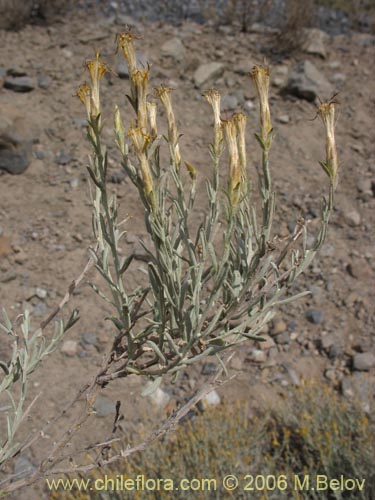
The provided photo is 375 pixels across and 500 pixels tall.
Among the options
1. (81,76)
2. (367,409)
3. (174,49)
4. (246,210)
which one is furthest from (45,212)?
(246,210)

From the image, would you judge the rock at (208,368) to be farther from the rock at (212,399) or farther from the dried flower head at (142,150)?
the dried flower head at (142,150)

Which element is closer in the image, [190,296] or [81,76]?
[190,296]

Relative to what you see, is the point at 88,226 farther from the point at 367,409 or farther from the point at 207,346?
the point at 207,346

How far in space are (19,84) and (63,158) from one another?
0.89 metres

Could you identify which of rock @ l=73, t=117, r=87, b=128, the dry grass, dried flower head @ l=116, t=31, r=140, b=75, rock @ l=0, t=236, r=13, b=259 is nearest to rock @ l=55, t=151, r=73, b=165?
rock @ l=73, t=117, r=87, b=128

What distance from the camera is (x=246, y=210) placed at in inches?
53.4

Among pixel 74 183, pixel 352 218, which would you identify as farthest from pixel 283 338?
pixel 74 183

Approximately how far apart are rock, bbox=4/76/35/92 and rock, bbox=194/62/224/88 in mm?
1404

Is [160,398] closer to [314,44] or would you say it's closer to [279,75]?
[279,75]

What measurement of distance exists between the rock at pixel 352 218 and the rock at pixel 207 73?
173cm

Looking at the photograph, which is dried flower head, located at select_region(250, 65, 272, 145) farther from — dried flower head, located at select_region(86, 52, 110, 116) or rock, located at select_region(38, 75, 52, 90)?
rock, located at select_region(38, 75, 52, 90)

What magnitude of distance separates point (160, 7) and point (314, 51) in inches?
68.2

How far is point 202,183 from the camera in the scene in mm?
3934

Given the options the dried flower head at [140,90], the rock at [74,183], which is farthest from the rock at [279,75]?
the dried flower head at [140,90]
